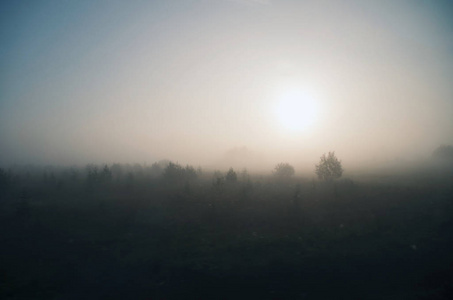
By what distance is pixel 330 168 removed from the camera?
3578 cm

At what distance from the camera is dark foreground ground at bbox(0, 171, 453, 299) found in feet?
38.5

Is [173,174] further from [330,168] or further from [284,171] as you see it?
[330,168]

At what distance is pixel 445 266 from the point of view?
13.2m

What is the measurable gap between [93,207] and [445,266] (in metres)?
29.6

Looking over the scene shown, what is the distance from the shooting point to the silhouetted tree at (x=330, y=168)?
35562mm

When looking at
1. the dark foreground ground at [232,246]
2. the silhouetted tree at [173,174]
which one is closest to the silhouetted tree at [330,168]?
the dark foreground ground at [232,246]

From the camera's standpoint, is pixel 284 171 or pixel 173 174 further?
pixel 284 171

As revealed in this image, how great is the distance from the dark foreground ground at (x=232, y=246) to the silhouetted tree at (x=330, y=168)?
705 centimetres

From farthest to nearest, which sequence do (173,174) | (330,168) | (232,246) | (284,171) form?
(284,171)
(173,174)
(330,168)
(232,246)

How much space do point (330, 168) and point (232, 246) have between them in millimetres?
25066

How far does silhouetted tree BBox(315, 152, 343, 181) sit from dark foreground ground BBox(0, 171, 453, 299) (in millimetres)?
7055

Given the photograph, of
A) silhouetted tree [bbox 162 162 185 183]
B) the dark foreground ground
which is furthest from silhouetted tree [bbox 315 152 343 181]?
silhouetted tree [bbox 162 162 185 183]

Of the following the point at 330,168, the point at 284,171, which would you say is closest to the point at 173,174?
the point at 284,171

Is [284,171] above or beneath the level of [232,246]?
above
